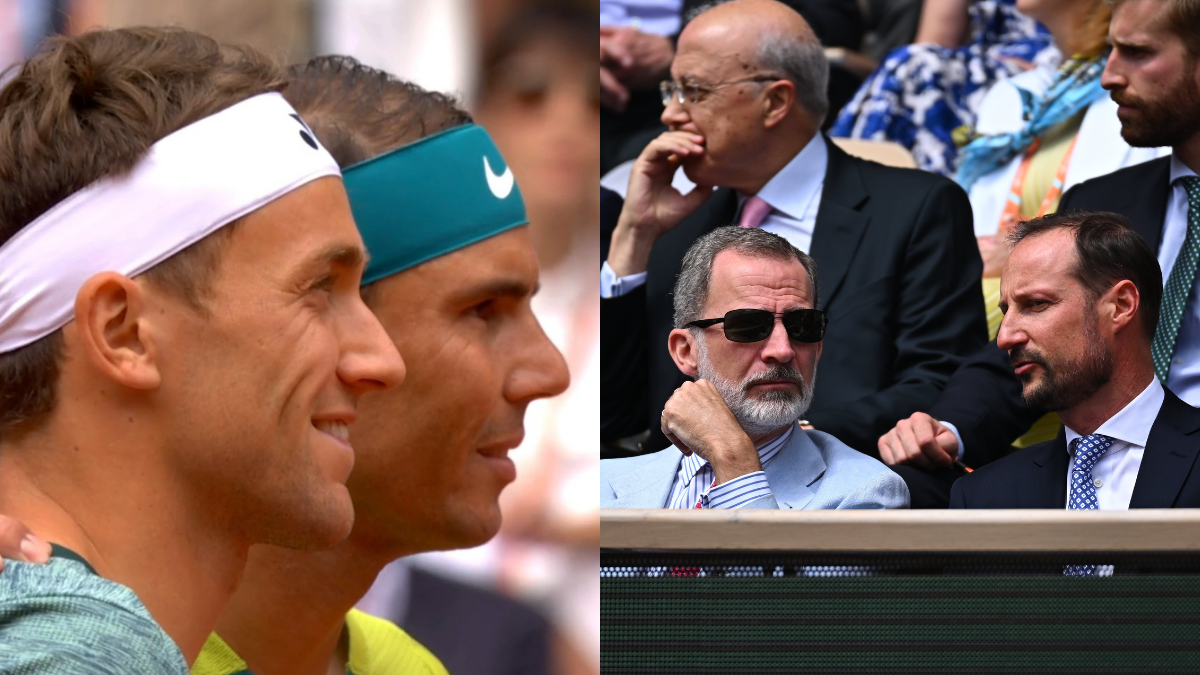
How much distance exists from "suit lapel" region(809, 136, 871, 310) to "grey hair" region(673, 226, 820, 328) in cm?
5

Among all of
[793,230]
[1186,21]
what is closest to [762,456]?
[793,230]

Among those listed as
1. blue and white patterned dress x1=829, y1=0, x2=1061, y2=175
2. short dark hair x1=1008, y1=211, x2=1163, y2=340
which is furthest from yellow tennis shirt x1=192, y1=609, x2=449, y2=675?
blue and white patterned dress x1=829, y1=0, x2=1061, y2=175

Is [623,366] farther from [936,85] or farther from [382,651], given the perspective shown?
[936,85]

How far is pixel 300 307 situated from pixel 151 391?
204mm

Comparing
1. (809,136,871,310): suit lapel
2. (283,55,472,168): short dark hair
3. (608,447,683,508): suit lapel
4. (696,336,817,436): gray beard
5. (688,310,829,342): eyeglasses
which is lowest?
(608,447,683,508): suit lapel

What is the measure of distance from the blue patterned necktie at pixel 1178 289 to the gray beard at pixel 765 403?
0.64 meters

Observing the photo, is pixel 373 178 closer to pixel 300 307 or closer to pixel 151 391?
pixel 300 307

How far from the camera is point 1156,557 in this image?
1.93m

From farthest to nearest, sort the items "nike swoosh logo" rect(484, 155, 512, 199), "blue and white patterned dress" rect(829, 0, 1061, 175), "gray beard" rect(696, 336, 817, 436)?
"blue and white patterned dress" rect(829, 0, 1061, 175)
"gray beard" rect(696, 336, 817, 436)
"nike swoosh logo" rect(484, 155, 512, 199)

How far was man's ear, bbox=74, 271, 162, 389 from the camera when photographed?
1537 millimetres

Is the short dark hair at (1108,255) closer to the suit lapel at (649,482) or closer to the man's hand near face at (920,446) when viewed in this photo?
the man's hand near face at (920,446)

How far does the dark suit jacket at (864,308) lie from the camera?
257 cm

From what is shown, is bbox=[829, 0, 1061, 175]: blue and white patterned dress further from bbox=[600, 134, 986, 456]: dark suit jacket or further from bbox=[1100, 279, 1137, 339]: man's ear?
bbox=[1100, 279, 1137, 339]: man's ear

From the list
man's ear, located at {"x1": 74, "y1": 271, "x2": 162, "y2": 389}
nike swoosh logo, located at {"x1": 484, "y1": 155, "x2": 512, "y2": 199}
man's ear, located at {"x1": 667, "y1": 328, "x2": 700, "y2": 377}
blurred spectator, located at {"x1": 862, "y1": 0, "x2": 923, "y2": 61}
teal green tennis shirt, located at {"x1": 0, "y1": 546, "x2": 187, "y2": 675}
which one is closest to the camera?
teal green tennis shirt, located at {"x1": 0, "y1": 546, "x2": 187, "y2": 675}
